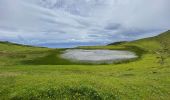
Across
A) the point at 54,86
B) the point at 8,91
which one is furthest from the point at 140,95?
the point at 8,91

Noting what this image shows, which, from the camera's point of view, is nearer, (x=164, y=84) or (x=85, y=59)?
(x=164, y=84)

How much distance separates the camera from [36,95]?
27641 millimetres

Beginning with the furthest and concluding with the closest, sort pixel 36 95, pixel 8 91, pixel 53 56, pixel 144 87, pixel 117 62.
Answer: pixel 53 56
pixel 117 62
pixel 144 87
pixel 8 91
pixel 36 95

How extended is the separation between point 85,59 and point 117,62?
11.3 m

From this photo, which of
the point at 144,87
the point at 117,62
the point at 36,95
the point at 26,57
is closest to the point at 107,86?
the point at 144,87

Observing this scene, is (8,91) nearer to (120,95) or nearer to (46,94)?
(46,94)

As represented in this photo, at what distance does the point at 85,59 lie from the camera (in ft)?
299

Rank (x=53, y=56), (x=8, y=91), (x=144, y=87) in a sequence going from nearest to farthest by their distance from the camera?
(x=8, y=91) → (x=144, y=87) → (x=53, y=56)

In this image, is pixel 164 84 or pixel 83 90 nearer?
pixel 83 90

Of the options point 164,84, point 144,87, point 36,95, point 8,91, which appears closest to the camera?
point 36,95

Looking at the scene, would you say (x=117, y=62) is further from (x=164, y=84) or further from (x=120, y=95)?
(x=120, y=95)

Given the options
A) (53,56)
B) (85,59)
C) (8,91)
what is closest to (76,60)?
(85,59)

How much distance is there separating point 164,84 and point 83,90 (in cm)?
1444

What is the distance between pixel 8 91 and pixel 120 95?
1269 cm
